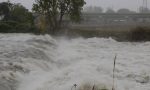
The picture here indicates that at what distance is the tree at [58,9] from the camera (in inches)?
1476

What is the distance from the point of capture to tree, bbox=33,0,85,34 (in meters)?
37.5

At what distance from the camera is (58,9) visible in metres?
38.1

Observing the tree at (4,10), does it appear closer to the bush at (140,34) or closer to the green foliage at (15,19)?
the green foliage at (15,19)

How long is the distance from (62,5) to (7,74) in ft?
92.7

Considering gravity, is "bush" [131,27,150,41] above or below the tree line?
below

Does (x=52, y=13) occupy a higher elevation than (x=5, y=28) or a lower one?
higher

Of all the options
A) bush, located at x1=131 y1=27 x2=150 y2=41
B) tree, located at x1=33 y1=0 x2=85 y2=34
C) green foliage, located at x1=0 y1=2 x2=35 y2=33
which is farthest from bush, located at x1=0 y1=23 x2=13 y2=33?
bush, located at x1=131 y1=27 x2=150 y2=41

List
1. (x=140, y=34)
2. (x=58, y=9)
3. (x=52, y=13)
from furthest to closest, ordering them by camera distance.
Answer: (x=58, y=9)
(x=52, y=13)
(x=140, y=34)

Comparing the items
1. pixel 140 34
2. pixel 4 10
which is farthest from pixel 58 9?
pixel 4 10

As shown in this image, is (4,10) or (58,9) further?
(4,10)

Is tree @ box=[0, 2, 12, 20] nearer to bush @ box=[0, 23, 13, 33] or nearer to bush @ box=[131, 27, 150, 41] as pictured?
bush @ box=[0, 23, 13, 33]

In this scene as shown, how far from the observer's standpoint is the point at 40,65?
12492mm

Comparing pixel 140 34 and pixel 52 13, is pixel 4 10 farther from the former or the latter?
pixel 140 34

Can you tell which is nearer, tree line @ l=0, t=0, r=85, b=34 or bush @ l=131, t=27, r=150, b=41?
bush @ l=131, t=27, r=150, b=41
